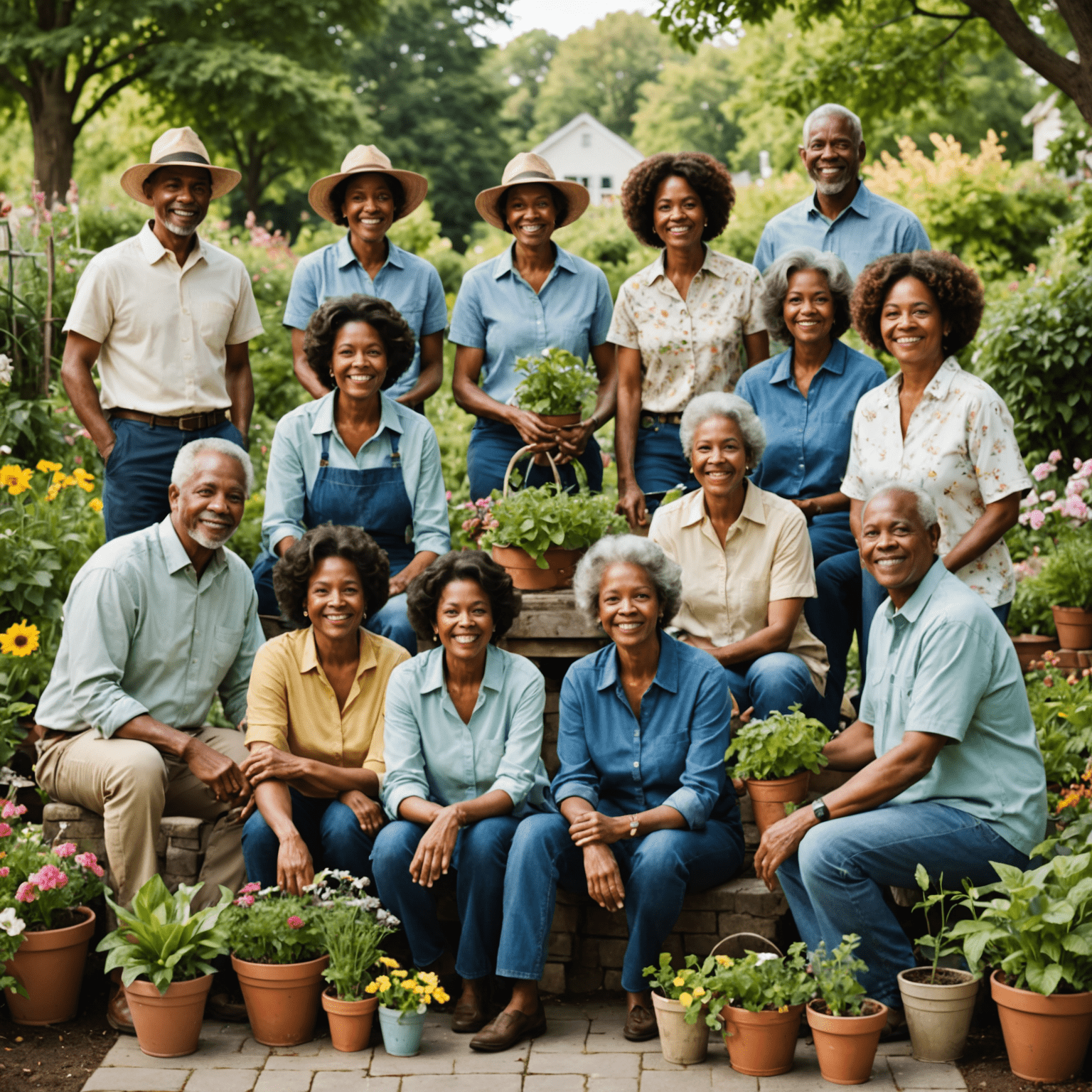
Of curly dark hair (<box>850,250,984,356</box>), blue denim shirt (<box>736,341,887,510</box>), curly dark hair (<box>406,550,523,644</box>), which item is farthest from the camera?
blue denim shirt (<box>736,341,887,510</box>)

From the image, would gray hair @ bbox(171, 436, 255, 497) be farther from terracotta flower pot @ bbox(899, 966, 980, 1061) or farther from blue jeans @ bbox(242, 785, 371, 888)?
terracotta flower pot @ bbox(899, 966, 980, 1061)

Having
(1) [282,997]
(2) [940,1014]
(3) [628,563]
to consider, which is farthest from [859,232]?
(1) [282,997]

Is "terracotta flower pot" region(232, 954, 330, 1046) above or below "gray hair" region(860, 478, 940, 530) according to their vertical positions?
below

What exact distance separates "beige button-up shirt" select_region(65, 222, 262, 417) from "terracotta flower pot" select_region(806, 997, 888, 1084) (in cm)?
320

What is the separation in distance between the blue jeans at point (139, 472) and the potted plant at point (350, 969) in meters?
1.87

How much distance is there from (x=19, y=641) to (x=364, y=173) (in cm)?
227

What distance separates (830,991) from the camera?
348 cm

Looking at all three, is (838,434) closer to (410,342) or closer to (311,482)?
(410,342)

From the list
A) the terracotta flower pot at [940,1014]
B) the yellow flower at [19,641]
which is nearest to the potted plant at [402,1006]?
the terracotta flower pot at [940,1014]

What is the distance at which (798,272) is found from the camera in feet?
15.5

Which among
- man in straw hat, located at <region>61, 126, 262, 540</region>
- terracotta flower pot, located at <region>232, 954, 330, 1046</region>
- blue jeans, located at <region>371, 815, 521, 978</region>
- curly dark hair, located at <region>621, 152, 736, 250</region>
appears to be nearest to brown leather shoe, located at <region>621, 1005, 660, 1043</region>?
blue jeans, located at <region>371, 815, 521, 978</region>

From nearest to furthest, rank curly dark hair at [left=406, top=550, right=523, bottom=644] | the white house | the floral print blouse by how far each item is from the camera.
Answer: curly dark hair at [left=406, top=550, right=523, bottom=644] < the floral print blouse < the white house

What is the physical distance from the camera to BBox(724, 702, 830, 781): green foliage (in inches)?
153

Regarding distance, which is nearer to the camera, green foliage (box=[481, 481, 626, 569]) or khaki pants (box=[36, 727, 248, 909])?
khaki pants (box=[36, 727, 248, 909])
